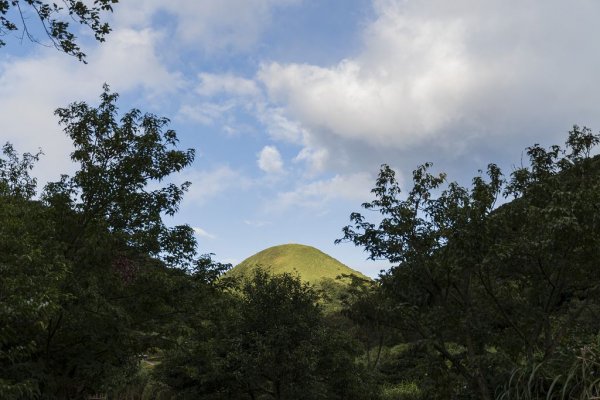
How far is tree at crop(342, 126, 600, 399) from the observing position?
9359 mm

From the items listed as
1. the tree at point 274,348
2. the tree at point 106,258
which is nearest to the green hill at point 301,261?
the tree at point 274,348

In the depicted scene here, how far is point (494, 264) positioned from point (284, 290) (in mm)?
7631

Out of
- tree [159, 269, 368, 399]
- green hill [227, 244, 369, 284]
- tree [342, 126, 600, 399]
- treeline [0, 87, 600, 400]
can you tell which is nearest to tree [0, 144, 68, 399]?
treeline [0, 87, 600, 400]

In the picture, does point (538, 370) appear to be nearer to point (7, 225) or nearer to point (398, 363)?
point (7, 225)

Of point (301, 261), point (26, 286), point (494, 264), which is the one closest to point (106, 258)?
point (26, 286)

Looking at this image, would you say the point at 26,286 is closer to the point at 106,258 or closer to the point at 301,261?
the point at 106,258

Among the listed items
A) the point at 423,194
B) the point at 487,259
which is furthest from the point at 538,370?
the point at 423,194

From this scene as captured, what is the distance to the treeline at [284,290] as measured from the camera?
8.96m

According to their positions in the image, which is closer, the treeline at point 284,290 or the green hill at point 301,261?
the treeline at point 284,290

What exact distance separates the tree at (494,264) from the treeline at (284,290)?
0.04 metres

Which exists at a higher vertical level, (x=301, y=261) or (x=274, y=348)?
(x=301, y=261)

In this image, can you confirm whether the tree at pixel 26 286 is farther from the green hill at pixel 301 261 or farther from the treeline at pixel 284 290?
the green hill at pixel 301 261

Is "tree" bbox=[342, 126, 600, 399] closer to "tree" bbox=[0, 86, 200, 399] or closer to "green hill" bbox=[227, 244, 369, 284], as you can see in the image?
"tree" bbox=[0, 86, 200, 399]

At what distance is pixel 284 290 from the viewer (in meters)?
16.0
